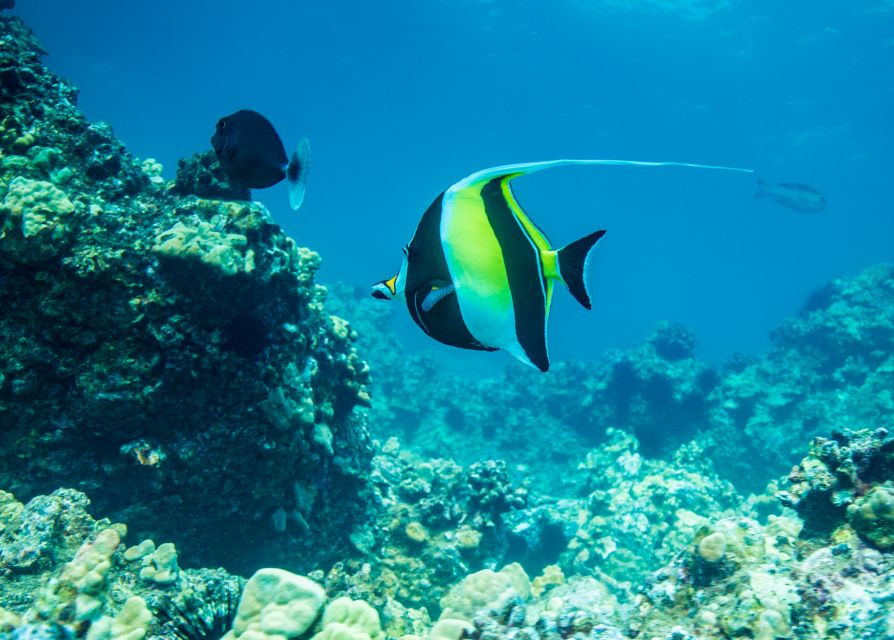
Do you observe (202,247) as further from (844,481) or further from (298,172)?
(844,481)

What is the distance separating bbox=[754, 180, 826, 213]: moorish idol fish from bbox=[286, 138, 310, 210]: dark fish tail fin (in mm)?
23028

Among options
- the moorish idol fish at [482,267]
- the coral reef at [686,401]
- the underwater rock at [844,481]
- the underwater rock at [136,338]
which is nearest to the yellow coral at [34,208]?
the underwater rock at [136,338]

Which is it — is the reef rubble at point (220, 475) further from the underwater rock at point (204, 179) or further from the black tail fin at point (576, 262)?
the black tail fin at point (576, 262)

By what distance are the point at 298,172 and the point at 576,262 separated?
2.18 metres

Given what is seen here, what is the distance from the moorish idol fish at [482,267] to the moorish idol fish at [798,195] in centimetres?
2392

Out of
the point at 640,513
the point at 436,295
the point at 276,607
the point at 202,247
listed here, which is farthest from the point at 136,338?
the point at 640,513

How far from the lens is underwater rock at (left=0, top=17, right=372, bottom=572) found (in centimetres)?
313

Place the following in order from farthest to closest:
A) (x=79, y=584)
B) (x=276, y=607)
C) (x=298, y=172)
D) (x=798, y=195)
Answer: (x=798, y=195)
(x=298, y=172)
(x=276, y=607)
(x=79, y=584)

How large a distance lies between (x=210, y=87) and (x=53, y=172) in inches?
2352

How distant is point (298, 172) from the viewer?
2.82 metres

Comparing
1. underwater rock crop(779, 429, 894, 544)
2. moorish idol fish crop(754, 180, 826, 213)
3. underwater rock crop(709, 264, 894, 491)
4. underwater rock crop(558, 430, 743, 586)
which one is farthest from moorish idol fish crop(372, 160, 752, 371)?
moorish idol fish crop(754, 180, 826, 213)

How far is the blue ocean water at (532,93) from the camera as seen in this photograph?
35406 millimetres

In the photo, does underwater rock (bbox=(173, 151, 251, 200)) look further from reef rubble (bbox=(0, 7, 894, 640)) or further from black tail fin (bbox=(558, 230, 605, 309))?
black tail fin (bbox=(558, 230, 605, 309))

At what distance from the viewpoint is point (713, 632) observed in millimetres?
2885
